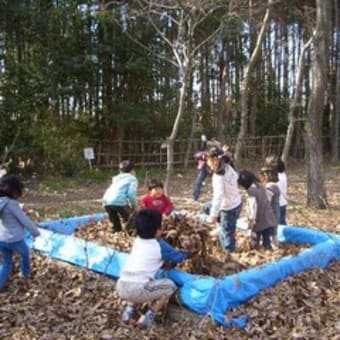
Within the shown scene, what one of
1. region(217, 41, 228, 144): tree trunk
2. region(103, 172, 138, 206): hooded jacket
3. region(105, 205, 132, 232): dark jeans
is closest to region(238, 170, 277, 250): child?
region(103, 172, 138, 206): hooded jacket

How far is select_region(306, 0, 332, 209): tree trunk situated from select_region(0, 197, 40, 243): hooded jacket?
615 cm

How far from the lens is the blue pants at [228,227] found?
220 inches

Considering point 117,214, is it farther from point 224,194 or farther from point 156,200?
point 224,194

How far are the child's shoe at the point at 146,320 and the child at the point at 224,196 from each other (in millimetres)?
1669

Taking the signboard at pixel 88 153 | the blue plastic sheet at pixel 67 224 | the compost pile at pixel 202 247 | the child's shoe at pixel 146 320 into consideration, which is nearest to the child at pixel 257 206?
the compost pile at pixel 202 247

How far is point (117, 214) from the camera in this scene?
6.57m

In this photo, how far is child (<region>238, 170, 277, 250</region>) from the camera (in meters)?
5.47

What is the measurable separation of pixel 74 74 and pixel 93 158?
8.72 feet

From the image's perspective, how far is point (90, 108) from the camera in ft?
56.0

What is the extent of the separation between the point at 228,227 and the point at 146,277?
65.8 inches

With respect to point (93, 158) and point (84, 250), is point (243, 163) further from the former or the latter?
point (84, 250)

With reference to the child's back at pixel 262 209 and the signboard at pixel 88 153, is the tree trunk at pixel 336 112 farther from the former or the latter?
the child's back at pixel 262 209

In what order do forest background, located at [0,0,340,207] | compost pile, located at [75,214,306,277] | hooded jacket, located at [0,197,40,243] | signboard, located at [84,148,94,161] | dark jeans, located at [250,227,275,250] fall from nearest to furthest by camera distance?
1. compost pile, located at [75,214,306,277]
2. hooded jacket, located at [0,197,40,243]
3. dark jeans, located at [250,227,275,250]
4. forest background, located at [0,0,340,207]
5. signboard, located at [84,148,94,161]

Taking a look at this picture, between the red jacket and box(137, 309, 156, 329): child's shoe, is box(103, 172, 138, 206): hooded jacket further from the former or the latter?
box(137, 309, 156, 329): child's shoe
